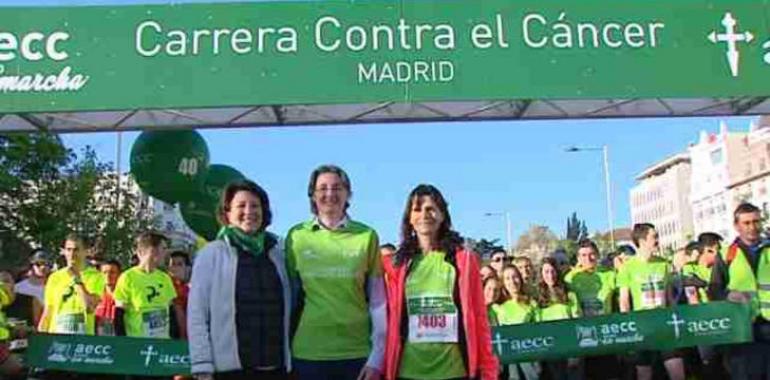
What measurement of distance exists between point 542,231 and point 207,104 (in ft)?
353

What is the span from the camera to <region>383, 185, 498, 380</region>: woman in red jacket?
4309 millimetres

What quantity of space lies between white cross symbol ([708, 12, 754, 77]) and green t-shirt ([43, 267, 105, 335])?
583cm

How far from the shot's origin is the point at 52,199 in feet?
103

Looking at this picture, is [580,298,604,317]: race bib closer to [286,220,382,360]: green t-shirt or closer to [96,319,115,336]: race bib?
[96,319,115,336]: race bib

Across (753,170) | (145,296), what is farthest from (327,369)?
(753,170)

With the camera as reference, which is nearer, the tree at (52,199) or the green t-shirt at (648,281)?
Result: the green t-shirt at (648,281)

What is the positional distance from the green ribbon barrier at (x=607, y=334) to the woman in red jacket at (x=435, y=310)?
3761 millimetres

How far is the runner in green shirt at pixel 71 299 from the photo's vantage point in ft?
26.0

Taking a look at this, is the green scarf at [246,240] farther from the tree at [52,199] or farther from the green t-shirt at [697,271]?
the tree at [52,199]

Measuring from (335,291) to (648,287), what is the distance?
4974 mm

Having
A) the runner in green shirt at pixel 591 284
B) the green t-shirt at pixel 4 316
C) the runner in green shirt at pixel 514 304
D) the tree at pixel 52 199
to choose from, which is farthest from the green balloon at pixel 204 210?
the tree at pixel 52 199

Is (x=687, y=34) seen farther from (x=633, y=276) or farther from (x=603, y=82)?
(x=633, y=276)

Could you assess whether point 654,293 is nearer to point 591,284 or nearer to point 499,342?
point 591,284

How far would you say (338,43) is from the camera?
7.52 meters
